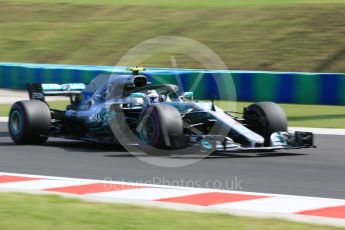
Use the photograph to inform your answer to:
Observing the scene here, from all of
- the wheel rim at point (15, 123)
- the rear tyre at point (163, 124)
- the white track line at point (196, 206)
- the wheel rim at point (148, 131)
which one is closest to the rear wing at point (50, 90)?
the wheel rim at point (15, 123)

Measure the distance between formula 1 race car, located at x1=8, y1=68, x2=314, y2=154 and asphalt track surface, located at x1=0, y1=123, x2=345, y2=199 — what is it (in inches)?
8.6

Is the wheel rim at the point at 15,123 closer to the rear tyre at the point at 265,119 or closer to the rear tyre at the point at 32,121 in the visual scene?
the rear tyre at the point at 32,121

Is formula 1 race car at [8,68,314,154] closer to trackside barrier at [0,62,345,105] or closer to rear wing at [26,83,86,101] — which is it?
rear wing at [26,83,86,101]

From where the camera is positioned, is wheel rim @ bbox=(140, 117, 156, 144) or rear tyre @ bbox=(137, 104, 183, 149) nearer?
rear tyre @ bbox=(137, 104, 183, 149)

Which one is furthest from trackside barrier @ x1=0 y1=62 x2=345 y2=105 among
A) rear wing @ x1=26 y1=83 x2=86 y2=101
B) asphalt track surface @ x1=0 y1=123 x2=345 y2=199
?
asphalt track surface @ x1=0 y1=123 x2=345 y2=199

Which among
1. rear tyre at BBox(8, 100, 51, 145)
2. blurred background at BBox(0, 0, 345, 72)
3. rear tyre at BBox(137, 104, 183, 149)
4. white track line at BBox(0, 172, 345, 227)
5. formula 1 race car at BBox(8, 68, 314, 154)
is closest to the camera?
white track line at BBox(0, 172, 345, 227)

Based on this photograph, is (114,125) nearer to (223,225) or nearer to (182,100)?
(182,100)

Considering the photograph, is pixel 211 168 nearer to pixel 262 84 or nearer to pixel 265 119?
pixel 265 119

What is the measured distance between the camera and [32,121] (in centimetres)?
1181

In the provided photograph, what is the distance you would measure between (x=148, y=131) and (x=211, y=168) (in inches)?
52.8

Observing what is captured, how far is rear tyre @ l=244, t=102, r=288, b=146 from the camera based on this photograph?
11.0 meters

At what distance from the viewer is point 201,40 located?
31.2 m

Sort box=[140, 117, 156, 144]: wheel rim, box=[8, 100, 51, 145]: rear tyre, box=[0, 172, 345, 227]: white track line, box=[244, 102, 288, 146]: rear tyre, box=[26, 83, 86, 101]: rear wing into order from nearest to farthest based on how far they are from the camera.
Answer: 1. box=[0, 172, 345, 227]: white track line
2. box=[140, 117, 156, 144]: wheel rim
3. box=[244, 102, 288, 146]: rear tyre
4. box=[8, 100, 51, 145]: rear tyre
5. box=[26, 83, 86, 101]: rear wing

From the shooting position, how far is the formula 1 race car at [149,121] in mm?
10352
